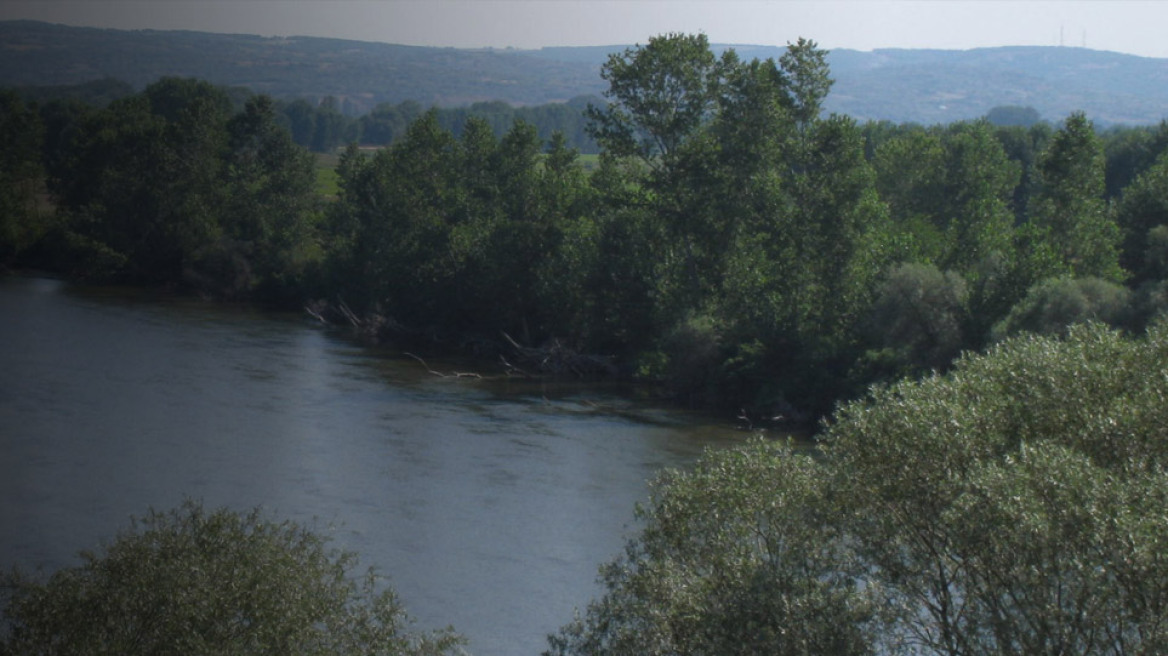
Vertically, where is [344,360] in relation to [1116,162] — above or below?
below

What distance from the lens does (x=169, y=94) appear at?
3725 inches

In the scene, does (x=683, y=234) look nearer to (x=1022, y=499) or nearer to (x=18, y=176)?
(x=1022, y=499)

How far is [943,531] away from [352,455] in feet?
77.1

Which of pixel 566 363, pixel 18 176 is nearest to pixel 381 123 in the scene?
pixel 18 176

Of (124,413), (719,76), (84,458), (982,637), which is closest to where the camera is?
(982,637)

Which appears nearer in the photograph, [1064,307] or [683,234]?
[1064,307]

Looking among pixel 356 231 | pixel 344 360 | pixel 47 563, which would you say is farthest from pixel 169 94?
pixel 47 563

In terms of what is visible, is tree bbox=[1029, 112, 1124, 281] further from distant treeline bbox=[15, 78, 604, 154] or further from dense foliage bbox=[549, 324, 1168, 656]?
distant treeline bbox=[15, 78, 604, 154]

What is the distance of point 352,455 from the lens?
35.0 metres

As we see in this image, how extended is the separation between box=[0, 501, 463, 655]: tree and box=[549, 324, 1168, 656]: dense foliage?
3499 mm

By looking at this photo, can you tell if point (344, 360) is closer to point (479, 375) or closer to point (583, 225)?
point (479, 375)

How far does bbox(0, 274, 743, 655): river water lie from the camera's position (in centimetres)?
2619

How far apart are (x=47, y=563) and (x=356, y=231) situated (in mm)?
37185

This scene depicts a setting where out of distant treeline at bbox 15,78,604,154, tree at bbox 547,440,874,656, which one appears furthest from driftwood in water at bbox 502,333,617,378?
distant treeline at bbox 15,78,604,154
